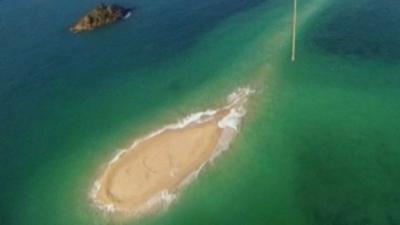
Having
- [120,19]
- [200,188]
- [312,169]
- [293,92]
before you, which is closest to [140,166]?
[200,188]

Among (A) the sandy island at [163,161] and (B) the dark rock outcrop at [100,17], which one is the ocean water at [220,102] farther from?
(B) the dark rock outcrop at [100,17]

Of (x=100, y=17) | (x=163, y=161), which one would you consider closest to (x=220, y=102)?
(x=163, y=161)

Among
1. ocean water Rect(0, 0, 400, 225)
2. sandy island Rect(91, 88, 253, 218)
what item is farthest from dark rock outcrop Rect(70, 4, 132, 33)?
sandy island Rect(91, 88, 253, 218)

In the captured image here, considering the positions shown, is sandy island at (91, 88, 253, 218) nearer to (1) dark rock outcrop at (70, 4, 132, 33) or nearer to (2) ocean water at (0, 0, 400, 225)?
(2) ocean water at (0, 0, 400, 225)

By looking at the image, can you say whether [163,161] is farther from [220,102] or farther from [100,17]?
[100,17]

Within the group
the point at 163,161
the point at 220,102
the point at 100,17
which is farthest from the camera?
the point at 100,17

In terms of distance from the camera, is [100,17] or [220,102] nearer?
[220,102]
